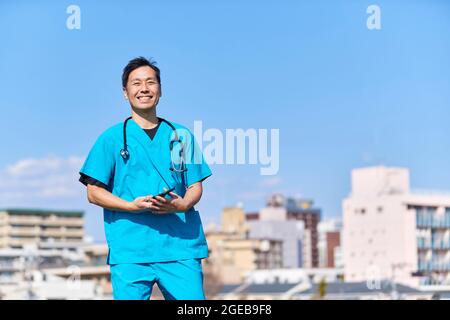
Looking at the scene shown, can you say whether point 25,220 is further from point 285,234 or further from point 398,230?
point 285,234

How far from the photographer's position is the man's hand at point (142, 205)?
284 centimetres

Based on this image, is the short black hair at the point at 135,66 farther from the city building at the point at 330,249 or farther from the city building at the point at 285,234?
the city building at the point at 330,249

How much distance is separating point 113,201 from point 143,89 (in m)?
0.33

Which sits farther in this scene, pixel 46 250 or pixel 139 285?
pixel 46 250

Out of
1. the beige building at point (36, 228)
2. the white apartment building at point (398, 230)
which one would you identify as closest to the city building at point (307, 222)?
the white apartment building at point (398, 230)

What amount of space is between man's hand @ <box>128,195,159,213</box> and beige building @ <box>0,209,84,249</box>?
158ft

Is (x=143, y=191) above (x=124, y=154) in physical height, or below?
below

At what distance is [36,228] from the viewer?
5328 centimetres

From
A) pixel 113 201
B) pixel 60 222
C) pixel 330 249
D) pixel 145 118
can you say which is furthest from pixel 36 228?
pixel 330 249

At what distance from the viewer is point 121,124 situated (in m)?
3.04

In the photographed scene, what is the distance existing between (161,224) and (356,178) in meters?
62.2

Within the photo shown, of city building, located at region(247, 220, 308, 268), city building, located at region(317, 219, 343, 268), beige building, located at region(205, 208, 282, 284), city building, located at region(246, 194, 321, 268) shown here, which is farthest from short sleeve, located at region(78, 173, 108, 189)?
city building, located at region(317, 219, 343, 268)
